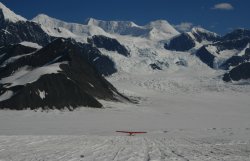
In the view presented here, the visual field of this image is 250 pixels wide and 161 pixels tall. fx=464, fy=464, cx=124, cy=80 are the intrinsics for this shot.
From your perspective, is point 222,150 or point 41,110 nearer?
point 222,150

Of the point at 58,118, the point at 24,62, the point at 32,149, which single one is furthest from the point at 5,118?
the point at 32,149

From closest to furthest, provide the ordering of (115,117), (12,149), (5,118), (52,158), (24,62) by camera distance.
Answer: (52,158)
(12,149)
(5,118)
(115,117)
(24,62)

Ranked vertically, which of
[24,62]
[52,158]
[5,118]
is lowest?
[52,158]

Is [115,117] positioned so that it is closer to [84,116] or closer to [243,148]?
[84,116]

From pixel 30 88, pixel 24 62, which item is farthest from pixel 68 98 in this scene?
pixel 24 62

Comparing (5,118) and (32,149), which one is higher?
(5,118)

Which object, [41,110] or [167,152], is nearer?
[167,152]

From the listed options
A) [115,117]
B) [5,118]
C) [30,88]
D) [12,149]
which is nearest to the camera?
[12,149]

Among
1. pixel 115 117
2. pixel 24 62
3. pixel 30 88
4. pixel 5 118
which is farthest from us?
pixel 24 62

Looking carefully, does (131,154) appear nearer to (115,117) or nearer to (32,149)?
(32,149)
